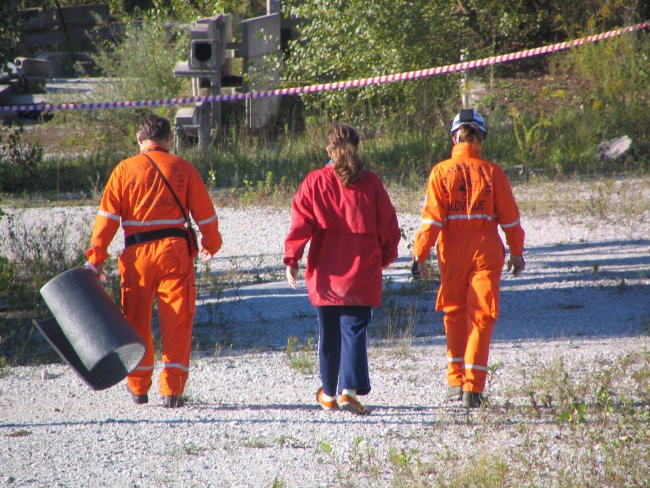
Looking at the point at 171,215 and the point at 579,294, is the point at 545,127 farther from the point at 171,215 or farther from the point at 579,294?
the point at 171,215

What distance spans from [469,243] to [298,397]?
4.76 ft

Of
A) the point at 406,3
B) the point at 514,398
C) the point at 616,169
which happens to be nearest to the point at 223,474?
the point at 514,398

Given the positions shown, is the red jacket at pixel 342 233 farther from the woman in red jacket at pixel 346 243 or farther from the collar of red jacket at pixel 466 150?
the collar of red jacket at pixel 466 150

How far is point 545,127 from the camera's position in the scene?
13.7 metres

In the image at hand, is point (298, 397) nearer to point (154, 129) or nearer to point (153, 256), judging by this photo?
point (153, 256)

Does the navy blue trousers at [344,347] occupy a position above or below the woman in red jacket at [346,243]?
below

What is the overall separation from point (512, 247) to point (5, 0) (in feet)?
17.9

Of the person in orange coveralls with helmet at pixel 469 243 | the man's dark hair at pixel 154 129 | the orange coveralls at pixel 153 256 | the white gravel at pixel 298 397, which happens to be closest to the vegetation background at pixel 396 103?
the white gravel at pixel 298 397

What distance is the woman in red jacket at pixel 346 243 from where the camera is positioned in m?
5.02

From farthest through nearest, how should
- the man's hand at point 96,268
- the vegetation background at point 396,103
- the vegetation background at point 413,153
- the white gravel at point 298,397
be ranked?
the vegetation background at point 396,103 < the man's hand at point 96,268 < the vegetation background at point 413,153 < the white gravel at point 298,397

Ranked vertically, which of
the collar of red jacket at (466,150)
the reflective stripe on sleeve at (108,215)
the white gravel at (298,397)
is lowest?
the white gravel at (298,397)

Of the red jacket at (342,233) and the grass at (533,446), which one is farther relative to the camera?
the red jacket at (342,233)

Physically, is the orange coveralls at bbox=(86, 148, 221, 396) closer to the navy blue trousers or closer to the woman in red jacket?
the woman in red jacket

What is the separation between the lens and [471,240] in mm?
5172
